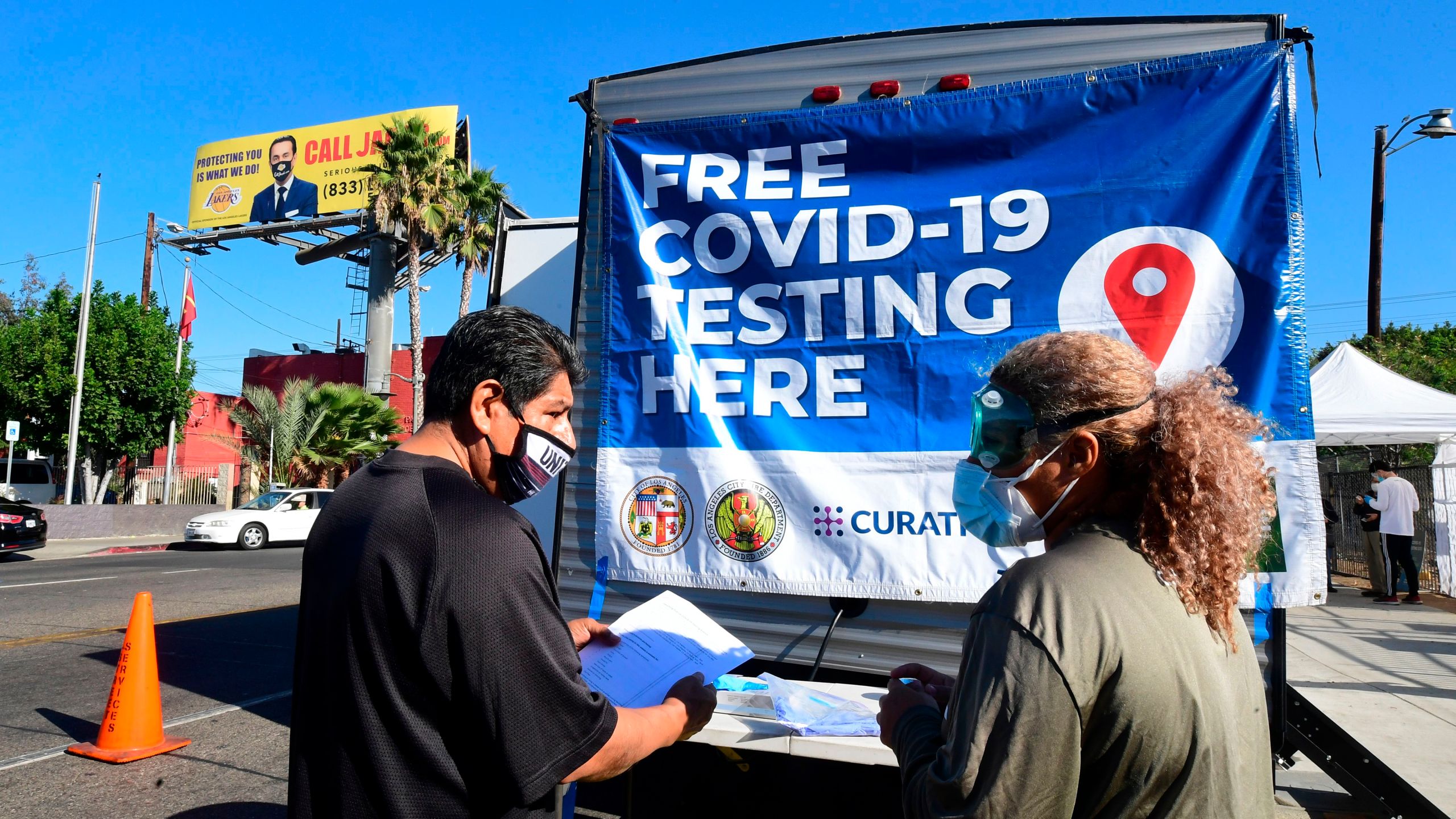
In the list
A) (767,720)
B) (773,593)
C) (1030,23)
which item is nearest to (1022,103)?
(1030,23)

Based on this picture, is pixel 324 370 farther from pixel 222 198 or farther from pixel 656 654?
pixel 656 654

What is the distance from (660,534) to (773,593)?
542 mm

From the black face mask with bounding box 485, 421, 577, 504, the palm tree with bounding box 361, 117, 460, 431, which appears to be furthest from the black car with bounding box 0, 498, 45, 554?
the black face mask with bounding box 485, 421, 577, 504

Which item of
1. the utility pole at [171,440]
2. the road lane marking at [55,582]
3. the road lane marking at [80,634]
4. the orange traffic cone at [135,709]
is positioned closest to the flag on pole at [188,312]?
the utility pole at [171,440]

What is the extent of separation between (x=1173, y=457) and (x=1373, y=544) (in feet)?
44.2

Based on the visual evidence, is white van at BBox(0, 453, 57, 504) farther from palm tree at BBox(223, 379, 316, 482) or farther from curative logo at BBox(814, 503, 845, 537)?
curative logo at BBox(814, 503, 845, 537)

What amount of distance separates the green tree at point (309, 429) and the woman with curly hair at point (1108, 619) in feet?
82.5

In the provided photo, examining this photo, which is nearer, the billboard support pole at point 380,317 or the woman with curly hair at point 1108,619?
the woman with curly hair at point 1108,619

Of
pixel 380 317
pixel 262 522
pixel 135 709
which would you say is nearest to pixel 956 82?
pixel 135 709

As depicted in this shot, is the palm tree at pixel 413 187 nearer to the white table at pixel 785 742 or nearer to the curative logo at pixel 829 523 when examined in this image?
the curative logo at pixel 829 523

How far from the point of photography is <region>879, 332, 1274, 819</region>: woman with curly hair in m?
1.29

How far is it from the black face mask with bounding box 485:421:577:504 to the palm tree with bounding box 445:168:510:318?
2418cm

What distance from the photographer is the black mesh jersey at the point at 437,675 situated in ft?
4.80

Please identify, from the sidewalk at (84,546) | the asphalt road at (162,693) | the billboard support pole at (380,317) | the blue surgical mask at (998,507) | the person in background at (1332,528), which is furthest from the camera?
the billboard support pole at (380,317)
